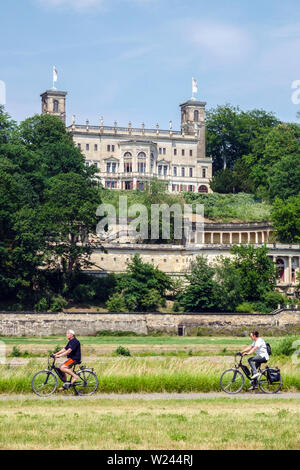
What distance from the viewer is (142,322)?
211 ft

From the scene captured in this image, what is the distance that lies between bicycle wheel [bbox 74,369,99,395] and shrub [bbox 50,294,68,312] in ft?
133

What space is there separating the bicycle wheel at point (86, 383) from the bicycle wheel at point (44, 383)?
2.12 feet

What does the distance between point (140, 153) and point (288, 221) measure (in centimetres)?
3576

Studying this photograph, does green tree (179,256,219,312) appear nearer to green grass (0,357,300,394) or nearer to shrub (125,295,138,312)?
shrub (125,295,138,312)

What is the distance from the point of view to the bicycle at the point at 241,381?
2556 centimetres

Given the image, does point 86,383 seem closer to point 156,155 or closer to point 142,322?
point 142,322

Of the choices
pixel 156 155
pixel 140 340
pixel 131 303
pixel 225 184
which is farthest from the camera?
pixel 156 155

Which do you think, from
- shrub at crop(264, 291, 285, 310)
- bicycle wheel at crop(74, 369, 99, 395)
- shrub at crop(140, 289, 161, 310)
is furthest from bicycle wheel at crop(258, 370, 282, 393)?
shrub at crop(264, 291, 285, 310)

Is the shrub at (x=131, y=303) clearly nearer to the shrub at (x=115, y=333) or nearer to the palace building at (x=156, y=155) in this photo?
the shrub at (x=115, y=333)

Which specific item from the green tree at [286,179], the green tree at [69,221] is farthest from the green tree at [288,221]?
the green tree at [69,221]

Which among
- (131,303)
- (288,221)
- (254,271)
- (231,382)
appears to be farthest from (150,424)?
(288,221)

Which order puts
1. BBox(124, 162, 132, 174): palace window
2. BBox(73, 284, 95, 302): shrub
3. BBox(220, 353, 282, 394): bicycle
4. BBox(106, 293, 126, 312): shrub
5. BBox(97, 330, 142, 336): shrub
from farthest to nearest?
1. BBox(124, 162, 132, 174): palace window
2. BBox(73, 284, 95, 302): shrub
3. BBox(106, 293, 126, 312): shrub
4. BBox(97, 330, 142, 336): shrub
5. BBox(220, 353, 282, 394): bicycle

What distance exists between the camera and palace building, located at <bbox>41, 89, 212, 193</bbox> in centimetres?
11294
